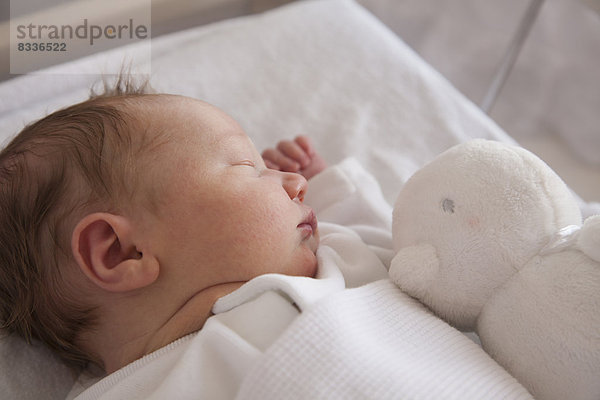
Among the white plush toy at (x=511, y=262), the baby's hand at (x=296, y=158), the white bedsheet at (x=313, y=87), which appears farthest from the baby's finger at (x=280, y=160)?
the white plush toy at (x=511, y=262)

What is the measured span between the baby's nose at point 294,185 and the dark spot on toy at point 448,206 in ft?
0.65

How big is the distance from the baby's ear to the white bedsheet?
0.48m

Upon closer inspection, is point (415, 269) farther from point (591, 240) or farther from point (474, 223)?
point (591, 240)

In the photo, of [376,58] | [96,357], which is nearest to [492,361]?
[96,357]

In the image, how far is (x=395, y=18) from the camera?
6.47 ft

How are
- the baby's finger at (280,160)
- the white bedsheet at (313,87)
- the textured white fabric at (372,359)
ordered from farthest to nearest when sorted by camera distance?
the white bedsheet at (313,87) → the baby's finger at (280,160) → the textured white fabric at (372,359)

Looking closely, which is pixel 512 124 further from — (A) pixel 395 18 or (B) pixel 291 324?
(B) pixel 291 324

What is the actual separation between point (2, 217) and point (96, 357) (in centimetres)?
22

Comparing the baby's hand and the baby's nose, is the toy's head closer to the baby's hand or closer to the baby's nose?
the baby's nose

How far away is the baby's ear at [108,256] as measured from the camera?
0.67 m

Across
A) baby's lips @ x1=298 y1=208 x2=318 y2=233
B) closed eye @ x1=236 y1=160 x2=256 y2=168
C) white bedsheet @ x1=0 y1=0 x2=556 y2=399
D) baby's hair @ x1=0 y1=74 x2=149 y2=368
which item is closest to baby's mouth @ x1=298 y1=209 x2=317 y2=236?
baby's lips @ x1=298 y1=208 x2=318 y2=233

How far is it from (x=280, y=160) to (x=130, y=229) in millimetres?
391

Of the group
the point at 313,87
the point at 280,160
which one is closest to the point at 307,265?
the point at 280,160

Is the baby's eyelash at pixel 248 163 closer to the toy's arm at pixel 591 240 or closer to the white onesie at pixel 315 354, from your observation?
the white onesie at pixel 315 354
